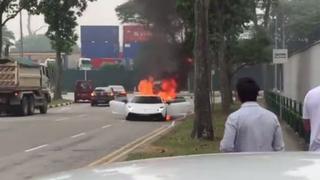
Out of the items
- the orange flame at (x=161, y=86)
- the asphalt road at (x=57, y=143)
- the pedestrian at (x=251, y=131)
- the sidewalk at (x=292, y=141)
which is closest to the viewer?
the pedestrian at (x=251, y=131)

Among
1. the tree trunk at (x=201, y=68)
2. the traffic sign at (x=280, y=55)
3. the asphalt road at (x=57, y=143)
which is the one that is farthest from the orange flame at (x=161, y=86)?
the tree trunk at (x=201, y=68)

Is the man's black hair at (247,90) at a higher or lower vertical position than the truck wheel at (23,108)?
higher

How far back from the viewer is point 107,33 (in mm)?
93750

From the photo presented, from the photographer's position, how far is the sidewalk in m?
15.8

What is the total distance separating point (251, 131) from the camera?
6.09 m

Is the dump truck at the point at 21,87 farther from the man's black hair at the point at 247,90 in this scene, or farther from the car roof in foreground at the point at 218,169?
the car roof in foreground at the point at 218,169

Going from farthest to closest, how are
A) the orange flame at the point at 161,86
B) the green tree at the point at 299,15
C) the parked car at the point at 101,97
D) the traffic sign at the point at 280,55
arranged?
the green tree at the point at 299,15 → the parked car at the point at 101,97 → the orange flame at the point at 161,86 → the traffic sign at the point at 280,55

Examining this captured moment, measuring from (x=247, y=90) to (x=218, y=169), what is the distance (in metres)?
3.33

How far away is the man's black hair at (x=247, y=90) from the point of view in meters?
6.18

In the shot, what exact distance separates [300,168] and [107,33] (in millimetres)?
91462

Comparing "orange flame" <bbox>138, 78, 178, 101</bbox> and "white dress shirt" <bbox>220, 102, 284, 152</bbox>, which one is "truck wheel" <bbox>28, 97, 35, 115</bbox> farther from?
"white dress shirt" <bbox>220, 102, 284, 152</bbox>

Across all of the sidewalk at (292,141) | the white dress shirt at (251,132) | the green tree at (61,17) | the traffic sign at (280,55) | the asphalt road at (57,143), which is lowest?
the asphalt road at (57,143)

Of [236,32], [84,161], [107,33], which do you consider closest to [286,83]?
[236,32]

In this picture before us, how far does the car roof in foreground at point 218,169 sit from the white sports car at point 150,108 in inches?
1052
